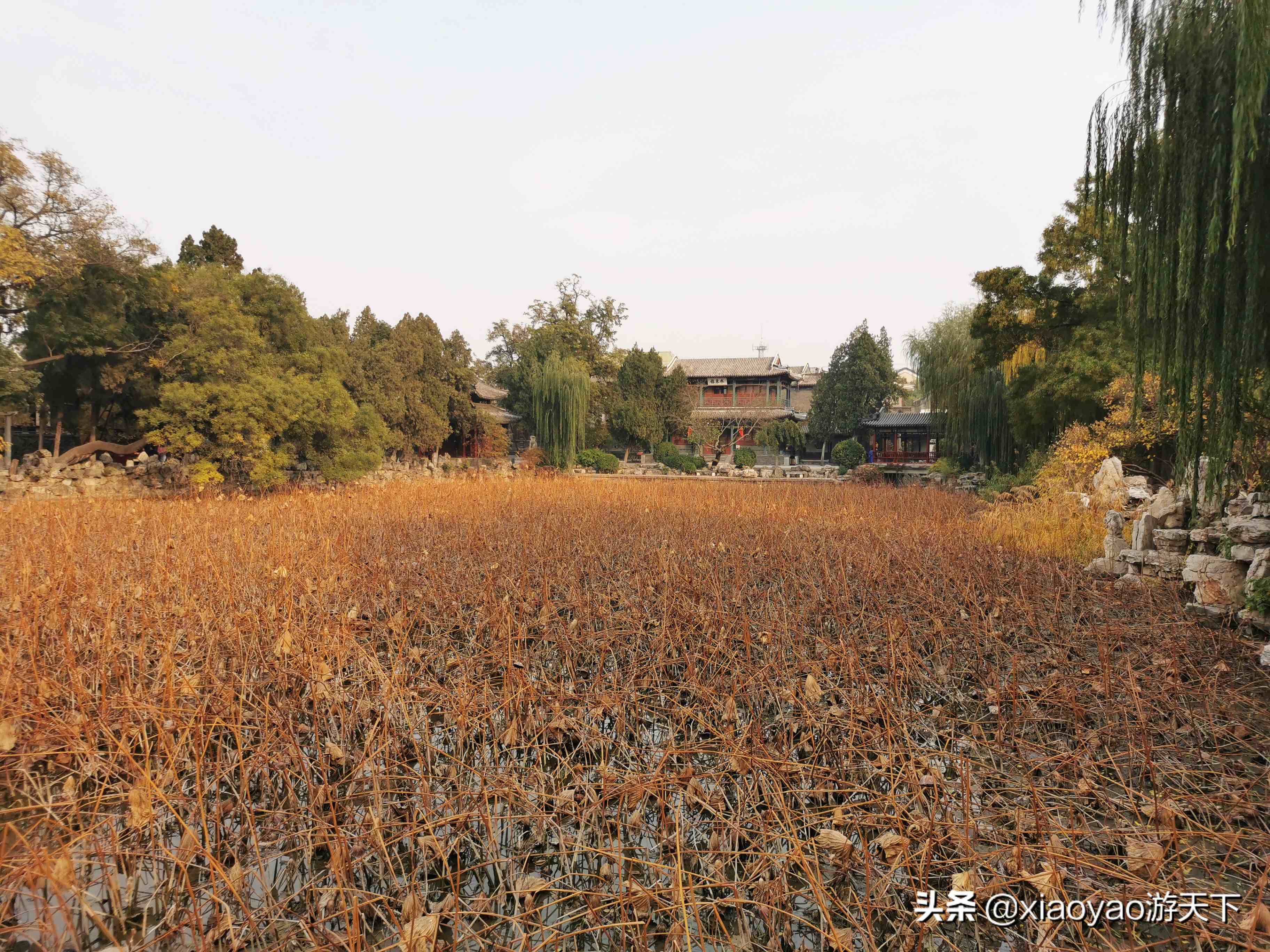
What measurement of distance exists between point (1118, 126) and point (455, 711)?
593 cm

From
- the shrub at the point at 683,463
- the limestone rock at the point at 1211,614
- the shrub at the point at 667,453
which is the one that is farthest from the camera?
the shrub at the point at 667,453

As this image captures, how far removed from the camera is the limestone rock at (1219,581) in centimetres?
502

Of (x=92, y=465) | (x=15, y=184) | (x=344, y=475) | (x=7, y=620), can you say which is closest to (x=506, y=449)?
(x=344, y=475)

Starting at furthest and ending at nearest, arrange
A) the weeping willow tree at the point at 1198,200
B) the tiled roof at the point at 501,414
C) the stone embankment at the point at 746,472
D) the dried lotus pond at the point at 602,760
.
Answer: the tiled roof at the point at 501,414, the stone embankment at the point at 746,472, the weeping willow tree at the point at 1198,200, the dried lotus pond at the point at 602,760

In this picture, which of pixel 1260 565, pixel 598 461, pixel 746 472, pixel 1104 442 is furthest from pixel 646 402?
pixel 1260 565

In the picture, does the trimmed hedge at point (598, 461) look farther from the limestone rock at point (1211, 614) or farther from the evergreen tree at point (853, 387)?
the limestone rock at point (1211, 614)

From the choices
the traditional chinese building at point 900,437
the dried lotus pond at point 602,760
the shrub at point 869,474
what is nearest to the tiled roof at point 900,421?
the traditional chinese building at point 900,437

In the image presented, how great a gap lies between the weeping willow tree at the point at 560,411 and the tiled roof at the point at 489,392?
140 inches

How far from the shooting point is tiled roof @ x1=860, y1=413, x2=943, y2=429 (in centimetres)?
2834

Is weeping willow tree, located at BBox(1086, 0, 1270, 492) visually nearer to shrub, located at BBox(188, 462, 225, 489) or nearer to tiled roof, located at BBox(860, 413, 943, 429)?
shrub, located at BBox(188, 462, 225, 489)

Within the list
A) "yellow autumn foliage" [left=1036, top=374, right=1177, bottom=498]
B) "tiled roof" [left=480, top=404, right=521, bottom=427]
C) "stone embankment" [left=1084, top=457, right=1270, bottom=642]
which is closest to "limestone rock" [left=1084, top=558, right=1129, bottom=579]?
"stone embankment" [left=1084, top=457, right=1270, bottom=642]

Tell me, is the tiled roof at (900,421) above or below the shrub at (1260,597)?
above

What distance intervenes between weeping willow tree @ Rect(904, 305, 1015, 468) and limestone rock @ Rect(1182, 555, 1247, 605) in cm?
1211

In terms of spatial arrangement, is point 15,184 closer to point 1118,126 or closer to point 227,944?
point 227,944
